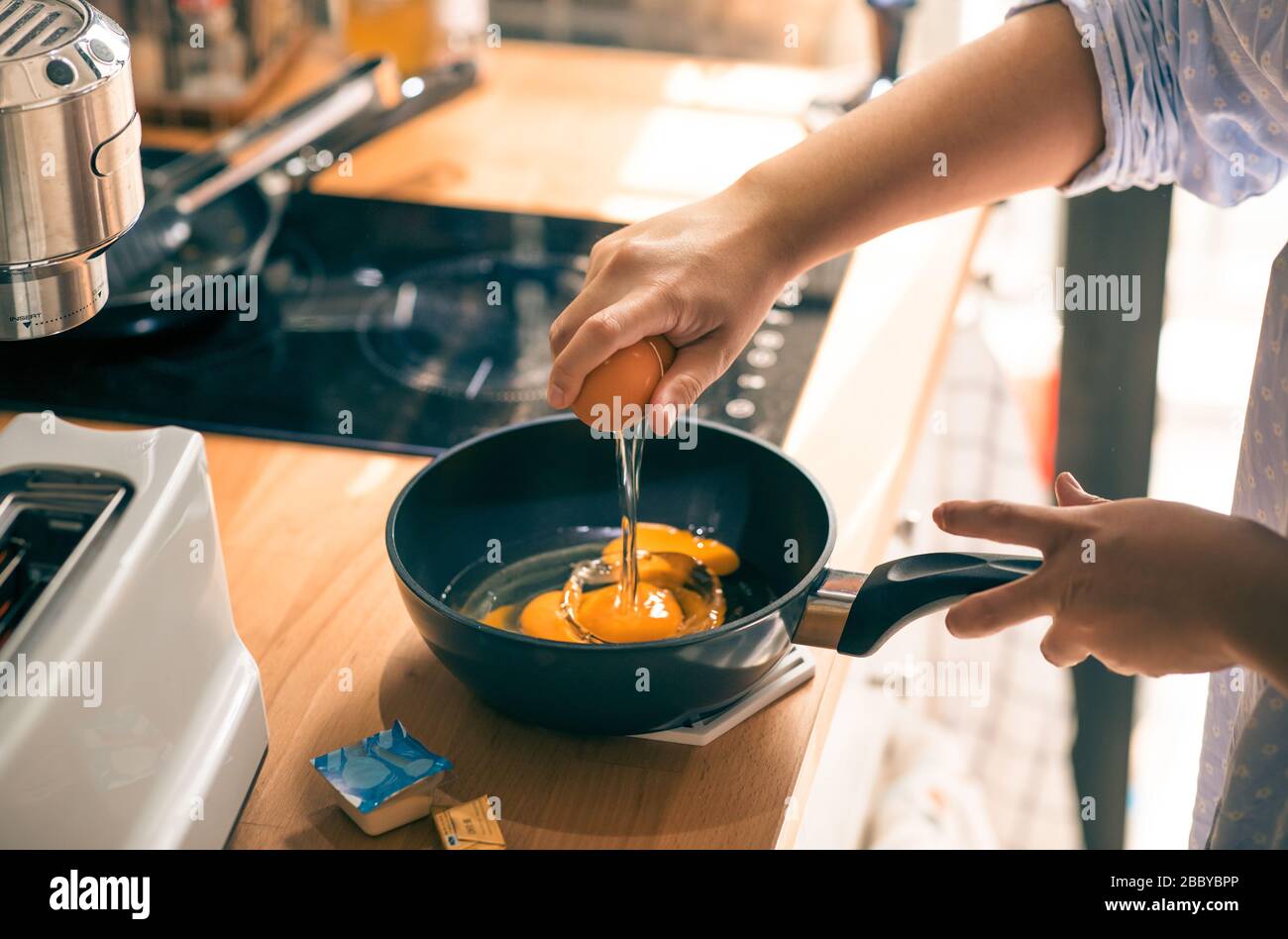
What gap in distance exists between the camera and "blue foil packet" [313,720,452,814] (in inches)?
28.9

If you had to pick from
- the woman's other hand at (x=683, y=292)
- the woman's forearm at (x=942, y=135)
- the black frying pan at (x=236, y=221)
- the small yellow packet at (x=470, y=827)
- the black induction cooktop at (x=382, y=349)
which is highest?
the woman's forearm at (x=942, y=135)

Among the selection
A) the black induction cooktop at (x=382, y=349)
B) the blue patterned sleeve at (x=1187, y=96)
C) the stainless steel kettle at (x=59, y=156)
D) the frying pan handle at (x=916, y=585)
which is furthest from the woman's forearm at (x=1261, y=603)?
the stainless steel kettle at (x=59, y=156)

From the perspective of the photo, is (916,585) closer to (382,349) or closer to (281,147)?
(382,349)

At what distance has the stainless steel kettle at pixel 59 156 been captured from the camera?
563 millimetres

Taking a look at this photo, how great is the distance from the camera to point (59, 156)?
0.59m

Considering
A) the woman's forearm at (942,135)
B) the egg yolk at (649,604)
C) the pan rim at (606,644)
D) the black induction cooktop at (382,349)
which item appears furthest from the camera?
the black induction cooktop at (382,349)

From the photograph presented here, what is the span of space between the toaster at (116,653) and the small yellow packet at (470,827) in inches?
4.7

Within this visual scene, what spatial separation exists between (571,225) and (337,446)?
430 mm

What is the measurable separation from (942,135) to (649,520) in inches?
13.3

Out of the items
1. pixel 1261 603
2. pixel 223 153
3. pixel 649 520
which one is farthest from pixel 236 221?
pixel 1261 603

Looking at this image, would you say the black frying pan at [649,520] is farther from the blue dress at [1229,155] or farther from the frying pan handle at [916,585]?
the blue dress at [1229,155]

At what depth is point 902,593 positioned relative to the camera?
75 cm

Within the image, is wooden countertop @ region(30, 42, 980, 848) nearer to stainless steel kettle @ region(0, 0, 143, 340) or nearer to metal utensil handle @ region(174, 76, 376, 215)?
metal utensil handle @ region(174, 76, 376, 215)
